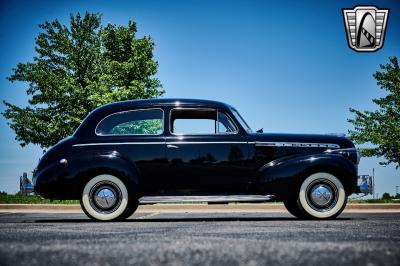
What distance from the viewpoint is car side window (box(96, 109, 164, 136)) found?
769cm

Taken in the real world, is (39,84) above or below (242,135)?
above

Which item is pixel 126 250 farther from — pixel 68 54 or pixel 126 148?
pixel 68 54

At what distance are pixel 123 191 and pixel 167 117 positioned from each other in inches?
49.8

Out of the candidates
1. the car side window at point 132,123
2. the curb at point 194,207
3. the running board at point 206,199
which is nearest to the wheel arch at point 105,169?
the running board at point 206,199

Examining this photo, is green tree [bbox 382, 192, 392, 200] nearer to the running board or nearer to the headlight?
the headlight

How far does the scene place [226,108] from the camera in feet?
25.8

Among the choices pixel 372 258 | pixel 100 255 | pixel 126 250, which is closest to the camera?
pixel 372 258

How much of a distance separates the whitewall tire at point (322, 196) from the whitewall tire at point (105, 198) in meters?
2.46

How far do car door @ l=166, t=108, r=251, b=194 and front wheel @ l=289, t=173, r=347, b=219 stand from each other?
0.81 m

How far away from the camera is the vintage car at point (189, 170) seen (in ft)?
24.1

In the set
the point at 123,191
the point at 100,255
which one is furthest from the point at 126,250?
the point at 123,191

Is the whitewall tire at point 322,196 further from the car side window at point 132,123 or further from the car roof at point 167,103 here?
the car side window at point 132,123

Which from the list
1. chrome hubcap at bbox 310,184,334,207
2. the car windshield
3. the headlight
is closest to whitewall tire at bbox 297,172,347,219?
chrome hubcap at bbox 310,184,334,207

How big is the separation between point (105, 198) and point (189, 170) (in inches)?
47.9
